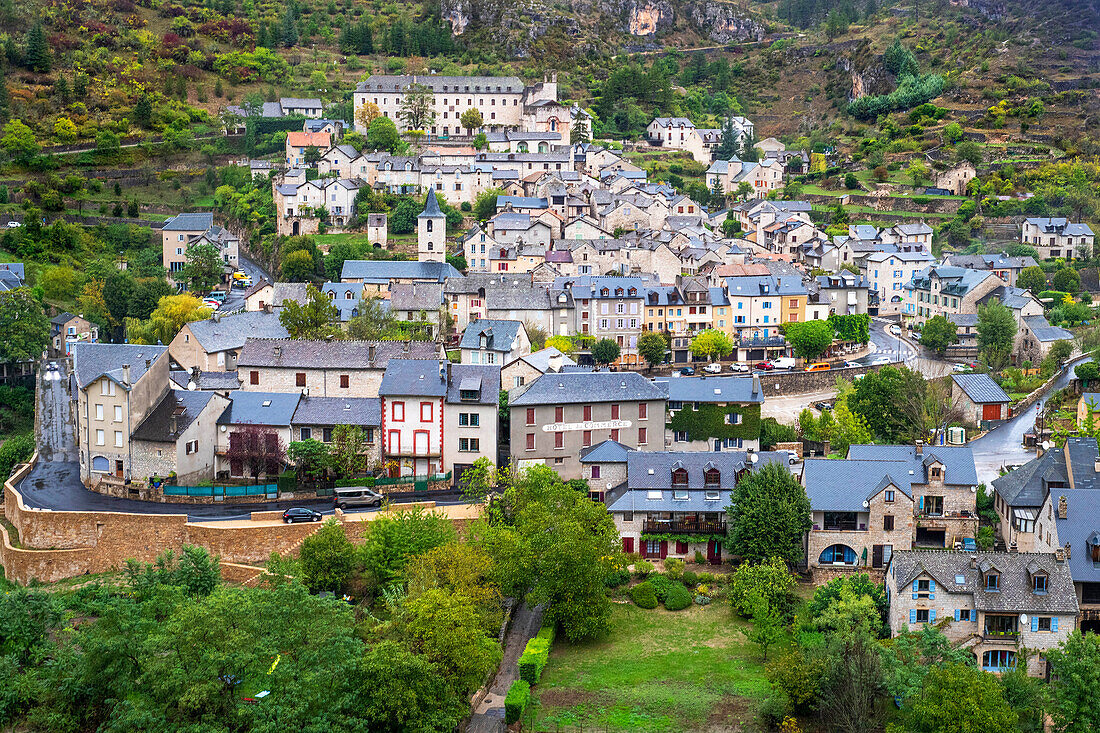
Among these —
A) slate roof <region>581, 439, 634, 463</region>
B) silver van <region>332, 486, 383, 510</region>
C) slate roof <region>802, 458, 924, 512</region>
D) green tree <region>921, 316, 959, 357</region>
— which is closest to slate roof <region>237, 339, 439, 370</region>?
silver van <region>332, 486, 383, 510</region>

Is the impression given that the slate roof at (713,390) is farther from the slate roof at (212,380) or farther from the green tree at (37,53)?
the green tree at (37,53)

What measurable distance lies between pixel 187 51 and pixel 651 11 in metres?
62.8

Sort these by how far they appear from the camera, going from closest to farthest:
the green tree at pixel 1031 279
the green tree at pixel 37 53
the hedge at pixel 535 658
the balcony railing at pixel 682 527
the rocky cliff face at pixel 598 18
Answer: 1. the hedge at pixel 535 658
2. the balcony railing at pixel 682 527
3. the green tree at pixel 1031 279
4. the green tree at pixel 37 53
5. the rocky cliff face at pixel 598 18

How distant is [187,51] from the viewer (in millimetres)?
132125

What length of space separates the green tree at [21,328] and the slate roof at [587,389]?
1253 inches

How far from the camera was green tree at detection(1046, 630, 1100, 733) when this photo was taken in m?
33.1

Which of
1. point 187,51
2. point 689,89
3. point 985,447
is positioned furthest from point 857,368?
A: point 187,51

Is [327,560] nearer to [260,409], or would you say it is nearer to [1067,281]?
[260,409]

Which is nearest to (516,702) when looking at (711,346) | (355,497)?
(355,497)

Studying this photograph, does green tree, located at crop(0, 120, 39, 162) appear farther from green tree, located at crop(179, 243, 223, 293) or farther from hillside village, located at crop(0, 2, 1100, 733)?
green tree, located at crop(179, 243, 223, 293)

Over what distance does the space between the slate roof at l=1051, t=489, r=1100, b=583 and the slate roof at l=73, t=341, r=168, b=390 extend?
37149 millimetres

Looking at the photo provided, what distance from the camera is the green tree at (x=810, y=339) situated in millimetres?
73688

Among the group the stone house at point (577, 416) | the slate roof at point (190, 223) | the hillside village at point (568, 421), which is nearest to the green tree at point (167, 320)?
the hillside village at point (568, 421)

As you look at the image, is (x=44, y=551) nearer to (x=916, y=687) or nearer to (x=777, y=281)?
(x=916, y=687)
